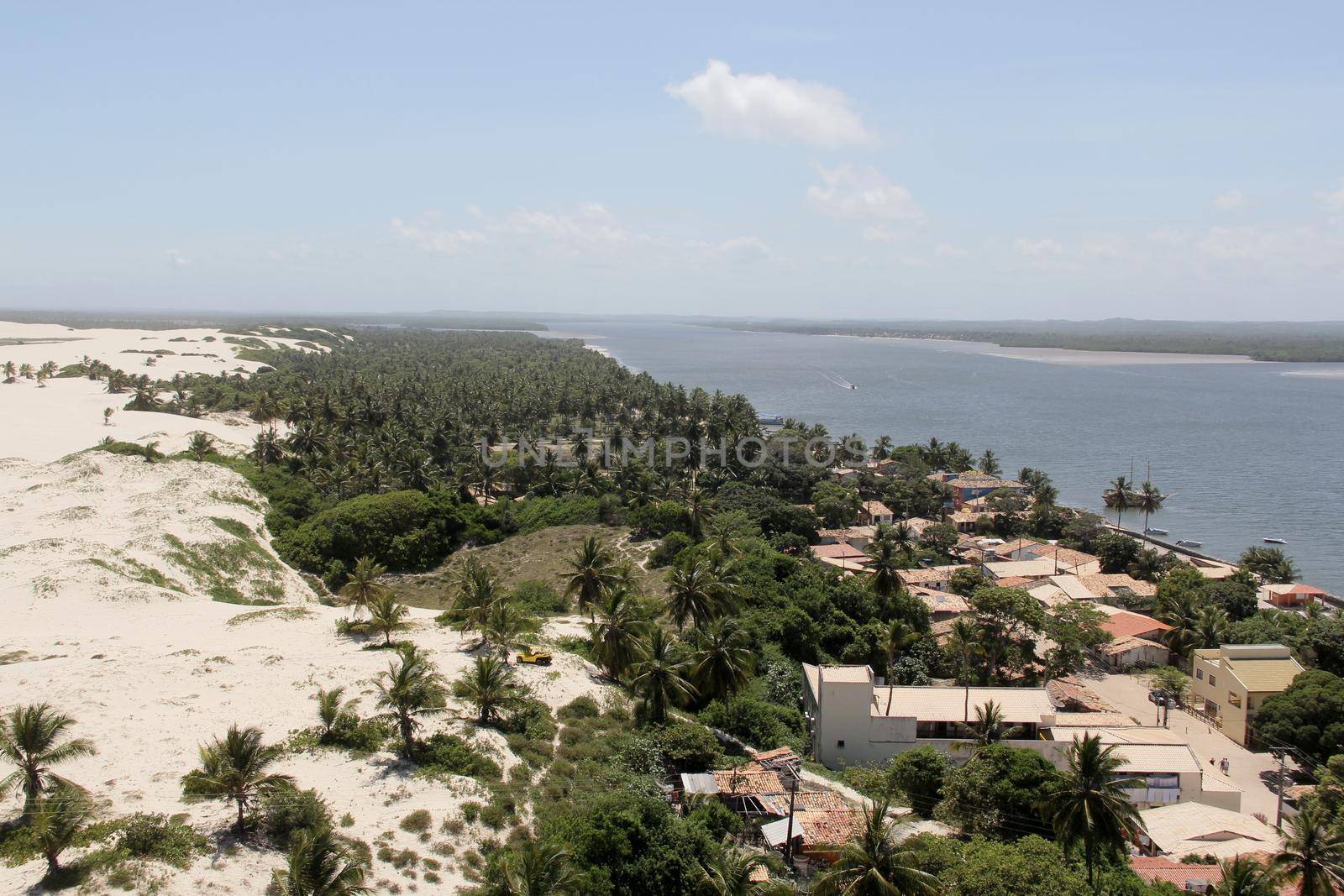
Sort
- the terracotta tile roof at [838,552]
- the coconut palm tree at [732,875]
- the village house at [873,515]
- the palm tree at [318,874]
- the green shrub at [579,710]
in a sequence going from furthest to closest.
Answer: the village house at [873,515]
the terracotta tile roof at [838,552]
the green shrub at [579,710]
the coconut palm tree at [732,875]
the palm tree at [318,874]

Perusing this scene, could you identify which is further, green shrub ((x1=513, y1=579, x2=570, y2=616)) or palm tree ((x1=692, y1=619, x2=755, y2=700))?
green shrub ((x1=513, y1=579, x2=570, y2=616))

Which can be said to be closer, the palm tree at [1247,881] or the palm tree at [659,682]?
the palm tree at [1247,881]

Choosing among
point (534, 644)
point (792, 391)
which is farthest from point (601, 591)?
point (792, 391)

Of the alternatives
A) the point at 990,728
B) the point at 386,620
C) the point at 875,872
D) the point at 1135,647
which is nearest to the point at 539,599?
the point at 386,620

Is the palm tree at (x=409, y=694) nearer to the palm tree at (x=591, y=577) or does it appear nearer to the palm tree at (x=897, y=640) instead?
the palm tree at (x=591, y=577)

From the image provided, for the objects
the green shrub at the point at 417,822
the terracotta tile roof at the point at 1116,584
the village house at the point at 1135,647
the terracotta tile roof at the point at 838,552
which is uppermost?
the green shrub at the point at 417,822

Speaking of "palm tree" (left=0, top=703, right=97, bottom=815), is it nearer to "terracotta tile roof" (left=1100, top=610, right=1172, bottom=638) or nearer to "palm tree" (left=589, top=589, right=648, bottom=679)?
"palm tree" (left=589, top=589, right=648, bottom=679)

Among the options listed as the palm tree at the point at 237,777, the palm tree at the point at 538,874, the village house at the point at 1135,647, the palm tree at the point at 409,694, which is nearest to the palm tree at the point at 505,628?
the palm tree at the point at 409,694

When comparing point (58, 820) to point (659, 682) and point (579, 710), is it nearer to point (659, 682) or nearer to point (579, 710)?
point (579, 710)

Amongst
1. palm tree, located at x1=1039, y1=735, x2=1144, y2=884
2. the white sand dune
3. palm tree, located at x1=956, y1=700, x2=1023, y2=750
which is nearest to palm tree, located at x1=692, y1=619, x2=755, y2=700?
the white sand dune
